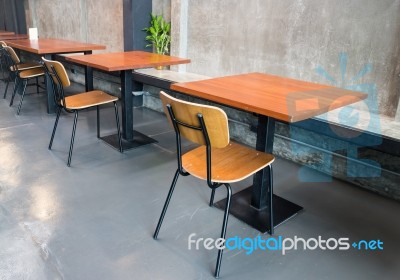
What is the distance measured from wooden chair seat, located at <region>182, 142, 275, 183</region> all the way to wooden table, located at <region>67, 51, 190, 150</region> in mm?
1301

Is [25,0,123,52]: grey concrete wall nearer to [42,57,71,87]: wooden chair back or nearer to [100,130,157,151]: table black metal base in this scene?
[100,130,157,151]: table black metal base

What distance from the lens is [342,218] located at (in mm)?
2389

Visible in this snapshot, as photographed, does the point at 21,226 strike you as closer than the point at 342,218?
Yes

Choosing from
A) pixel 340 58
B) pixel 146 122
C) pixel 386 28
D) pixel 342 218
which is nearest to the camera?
pixel 342 218

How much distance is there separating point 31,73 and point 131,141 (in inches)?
77.4

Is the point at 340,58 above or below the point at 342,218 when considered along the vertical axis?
above

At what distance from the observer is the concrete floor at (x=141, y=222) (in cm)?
187

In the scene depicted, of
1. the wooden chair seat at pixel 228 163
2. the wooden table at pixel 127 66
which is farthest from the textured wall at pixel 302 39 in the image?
the wooden chair seat at pixel 228 163

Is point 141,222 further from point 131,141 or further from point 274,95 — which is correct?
point 131,141

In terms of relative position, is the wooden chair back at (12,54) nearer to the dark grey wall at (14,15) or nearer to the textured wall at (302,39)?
the textured wall at (302,39)

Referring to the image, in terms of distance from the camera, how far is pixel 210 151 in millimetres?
1716

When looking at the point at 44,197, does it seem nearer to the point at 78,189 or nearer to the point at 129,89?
the point at 78,189

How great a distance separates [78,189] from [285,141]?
186 centimetres

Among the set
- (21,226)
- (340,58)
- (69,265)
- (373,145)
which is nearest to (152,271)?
(69,265)
